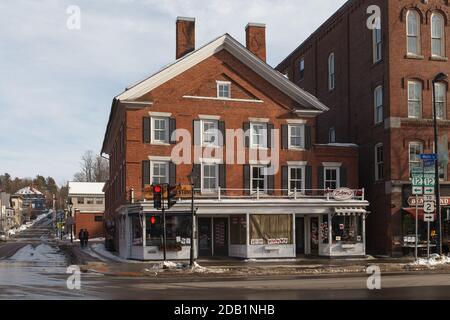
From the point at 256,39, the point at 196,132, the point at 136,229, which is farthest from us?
the point at 256,39

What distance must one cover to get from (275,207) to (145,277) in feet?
43.0

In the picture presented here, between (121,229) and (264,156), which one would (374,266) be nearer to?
(264,156)

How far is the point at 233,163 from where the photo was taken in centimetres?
3788

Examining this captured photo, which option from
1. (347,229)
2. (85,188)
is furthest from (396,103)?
(85,188)

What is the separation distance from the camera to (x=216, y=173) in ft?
124

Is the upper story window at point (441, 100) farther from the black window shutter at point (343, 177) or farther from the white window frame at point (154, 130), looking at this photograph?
the white window frame at point (154, 130)

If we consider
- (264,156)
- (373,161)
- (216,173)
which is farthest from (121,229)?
(373,161)

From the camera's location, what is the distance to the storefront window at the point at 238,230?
36.6m

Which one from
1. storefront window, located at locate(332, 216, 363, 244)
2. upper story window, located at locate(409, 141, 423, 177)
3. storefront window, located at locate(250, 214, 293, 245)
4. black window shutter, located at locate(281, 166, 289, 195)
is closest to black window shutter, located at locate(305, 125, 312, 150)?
black window shutter, located at locate(281, 166, 289, 195)

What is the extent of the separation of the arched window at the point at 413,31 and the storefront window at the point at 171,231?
16771mm

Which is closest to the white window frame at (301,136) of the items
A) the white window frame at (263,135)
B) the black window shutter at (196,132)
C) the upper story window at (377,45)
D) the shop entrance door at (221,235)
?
the white window frame at (263,135)

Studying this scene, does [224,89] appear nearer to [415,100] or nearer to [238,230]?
[238,230]

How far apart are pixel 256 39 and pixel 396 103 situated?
34.6 ft
